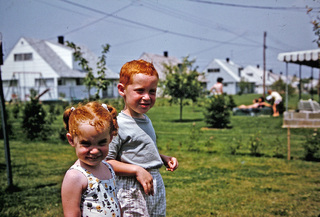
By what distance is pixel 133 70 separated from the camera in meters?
2.08

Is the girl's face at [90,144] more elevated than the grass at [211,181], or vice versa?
the girl's face at [90,144]

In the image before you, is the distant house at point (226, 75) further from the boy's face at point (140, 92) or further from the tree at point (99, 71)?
the boy's face at point (140, 92)

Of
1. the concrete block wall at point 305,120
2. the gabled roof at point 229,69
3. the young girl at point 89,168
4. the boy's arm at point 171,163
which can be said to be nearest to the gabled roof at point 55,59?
the concrete block wall at point 305,120

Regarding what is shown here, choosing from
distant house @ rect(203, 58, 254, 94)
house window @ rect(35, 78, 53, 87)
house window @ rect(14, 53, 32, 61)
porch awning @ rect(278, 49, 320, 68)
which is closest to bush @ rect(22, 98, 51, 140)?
porch awning @ rect(278, 49, 320, 68)

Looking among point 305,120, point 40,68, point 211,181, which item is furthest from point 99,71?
point 40,68

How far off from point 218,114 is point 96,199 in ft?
42.6

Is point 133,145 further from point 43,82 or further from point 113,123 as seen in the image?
point 43,82

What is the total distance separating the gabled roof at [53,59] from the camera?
3847 centimetres

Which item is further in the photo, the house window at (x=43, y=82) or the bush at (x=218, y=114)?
the house window at (x=43, y=82)

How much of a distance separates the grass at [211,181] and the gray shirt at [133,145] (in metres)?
2.43

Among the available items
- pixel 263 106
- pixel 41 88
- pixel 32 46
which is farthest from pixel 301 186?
pixel 32 46

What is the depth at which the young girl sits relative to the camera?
1.73m

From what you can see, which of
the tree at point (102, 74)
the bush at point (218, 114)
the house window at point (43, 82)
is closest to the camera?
the tree at point (102, 74)

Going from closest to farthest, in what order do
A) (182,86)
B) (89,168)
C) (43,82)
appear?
(89,168), (182,86), (43,82)
